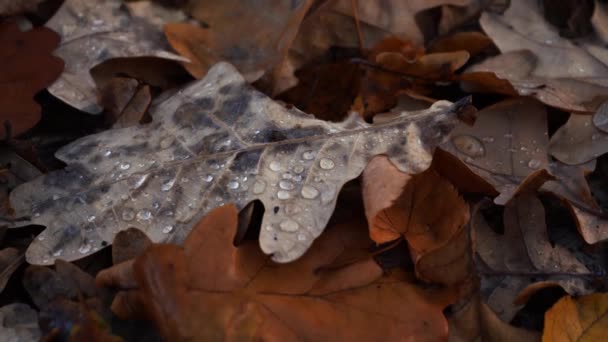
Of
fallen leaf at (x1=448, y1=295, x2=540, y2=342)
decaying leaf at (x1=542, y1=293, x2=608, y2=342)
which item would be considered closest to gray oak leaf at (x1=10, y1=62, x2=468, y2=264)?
fallen leaf at (x1=448, y1=295, x2=540, y2=342)

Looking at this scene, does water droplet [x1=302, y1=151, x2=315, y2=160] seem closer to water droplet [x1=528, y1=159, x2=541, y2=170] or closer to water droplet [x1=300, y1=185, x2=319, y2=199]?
water droplet [x1=300, y1=185, x2=319, y2=199]

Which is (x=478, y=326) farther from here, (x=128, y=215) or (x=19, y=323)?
(x=19, y=323)

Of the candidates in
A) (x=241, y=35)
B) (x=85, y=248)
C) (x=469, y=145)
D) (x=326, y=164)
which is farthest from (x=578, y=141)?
(x=85, y=248)

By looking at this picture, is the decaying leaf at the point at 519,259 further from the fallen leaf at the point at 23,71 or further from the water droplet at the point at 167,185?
the fallen leaf at the point at 23,71

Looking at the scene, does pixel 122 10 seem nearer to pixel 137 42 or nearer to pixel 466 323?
pixel 137 42

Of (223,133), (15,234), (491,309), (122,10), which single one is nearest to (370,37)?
(223,133)

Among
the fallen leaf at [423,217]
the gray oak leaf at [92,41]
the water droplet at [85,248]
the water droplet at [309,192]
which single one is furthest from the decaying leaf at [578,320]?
the gray oak leaf at [92,41]

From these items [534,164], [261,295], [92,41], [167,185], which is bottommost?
[534,164]
